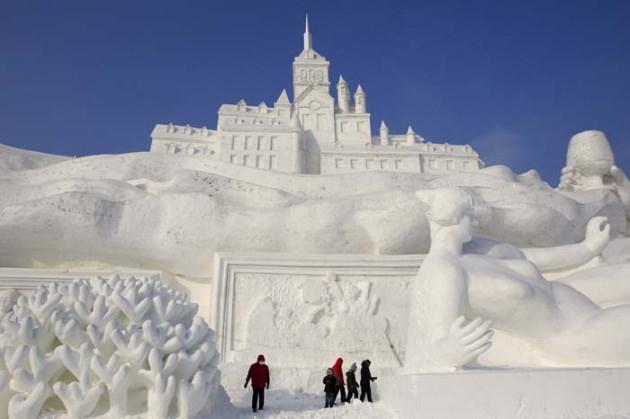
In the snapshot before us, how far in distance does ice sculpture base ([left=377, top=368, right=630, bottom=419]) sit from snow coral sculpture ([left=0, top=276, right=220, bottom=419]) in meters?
1.47

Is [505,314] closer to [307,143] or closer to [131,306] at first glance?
[131,306]

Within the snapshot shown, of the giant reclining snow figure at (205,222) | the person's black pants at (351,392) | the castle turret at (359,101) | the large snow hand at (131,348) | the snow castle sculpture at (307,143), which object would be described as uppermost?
the castle turret at (359,101)

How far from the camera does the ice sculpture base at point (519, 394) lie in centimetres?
306

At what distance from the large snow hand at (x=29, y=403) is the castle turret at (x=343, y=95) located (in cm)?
3342

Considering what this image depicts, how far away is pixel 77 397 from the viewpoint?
298cm

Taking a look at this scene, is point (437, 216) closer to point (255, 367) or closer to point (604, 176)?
point (255, 367)

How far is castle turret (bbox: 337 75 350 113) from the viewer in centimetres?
3564

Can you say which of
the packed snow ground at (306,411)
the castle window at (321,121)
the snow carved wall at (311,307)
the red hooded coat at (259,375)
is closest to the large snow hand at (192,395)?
the packed snow ground at (306,411)

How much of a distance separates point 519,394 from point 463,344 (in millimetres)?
459

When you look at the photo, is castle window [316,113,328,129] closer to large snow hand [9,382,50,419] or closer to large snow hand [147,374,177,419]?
large snow hand [147,374,177,419]

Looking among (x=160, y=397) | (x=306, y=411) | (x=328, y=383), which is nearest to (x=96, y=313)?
(x=160, y=397)

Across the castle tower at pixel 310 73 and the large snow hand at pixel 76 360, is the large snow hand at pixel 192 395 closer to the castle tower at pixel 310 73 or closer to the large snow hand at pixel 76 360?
the large snow hand at pixel 76 360

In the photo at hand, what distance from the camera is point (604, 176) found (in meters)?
7.89

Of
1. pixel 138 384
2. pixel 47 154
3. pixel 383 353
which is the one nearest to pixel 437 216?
pixel 383 353
